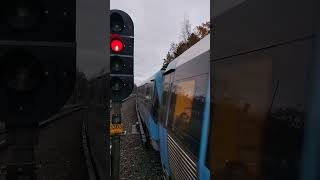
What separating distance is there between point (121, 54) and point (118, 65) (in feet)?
0.59

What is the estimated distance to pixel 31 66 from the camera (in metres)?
2.46

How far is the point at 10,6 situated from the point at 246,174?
62.9 inches

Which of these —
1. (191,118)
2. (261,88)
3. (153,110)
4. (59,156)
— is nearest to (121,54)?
(191,118)

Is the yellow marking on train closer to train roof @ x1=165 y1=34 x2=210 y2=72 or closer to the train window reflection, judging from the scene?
the train window reflection

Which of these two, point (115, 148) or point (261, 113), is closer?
point (261, 113)

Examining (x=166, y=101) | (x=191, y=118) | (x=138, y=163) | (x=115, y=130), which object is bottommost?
(x=138, y=163)

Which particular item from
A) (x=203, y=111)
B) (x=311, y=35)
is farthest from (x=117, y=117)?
(x=311, y=35)

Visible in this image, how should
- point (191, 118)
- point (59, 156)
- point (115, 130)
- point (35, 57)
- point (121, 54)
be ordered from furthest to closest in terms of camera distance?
point (59, 156) < point (115, 130) < point (121, 54) < point (191, 118) < point (35, 57)

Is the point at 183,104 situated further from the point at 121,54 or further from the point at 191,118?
the point at 121,54

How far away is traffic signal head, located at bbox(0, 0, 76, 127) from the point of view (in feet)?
7.84

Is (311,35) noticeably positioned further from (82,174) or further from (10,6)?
(82,174)

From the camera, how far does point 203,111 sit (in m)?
4.95

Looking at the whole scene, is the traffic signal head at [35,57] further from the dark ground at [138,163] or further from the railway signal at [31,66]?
the dark ground at [138,163]

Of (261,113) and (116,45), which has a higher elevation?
(116,45)
